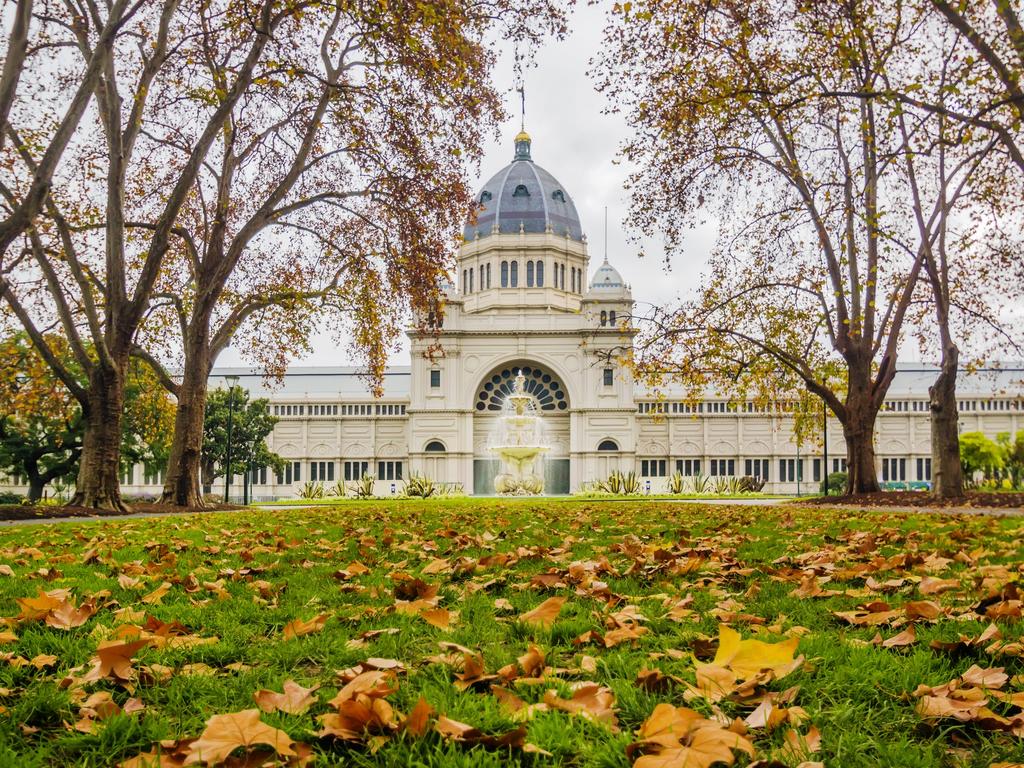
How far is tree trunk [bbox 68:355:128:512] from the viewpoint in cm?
1531

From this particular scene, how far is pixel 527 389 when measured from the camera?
6091 cm

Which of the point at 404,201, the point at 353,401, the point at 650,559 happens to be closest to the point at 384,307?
the point at 404,201

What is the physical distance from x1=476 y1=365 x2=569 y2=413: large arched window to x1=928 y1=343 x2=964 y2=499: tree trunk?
42.9m

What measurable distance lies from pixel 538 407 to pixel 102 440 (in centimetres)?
4591

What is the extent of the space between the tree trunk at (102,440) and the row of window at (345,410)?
2090 inches

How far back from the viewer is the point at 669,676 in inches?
98.5

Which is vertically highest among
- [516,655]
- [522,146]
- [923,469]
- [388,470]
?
[522,146]

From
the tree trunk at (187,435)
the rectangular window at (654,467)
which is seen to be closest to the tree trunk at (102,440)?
the tree trunk at (187,435)

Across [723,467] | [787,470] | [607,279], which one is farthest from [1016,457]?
[607,279]

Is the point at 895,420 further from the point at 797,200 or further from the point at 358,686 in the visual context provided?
the point at 358,686

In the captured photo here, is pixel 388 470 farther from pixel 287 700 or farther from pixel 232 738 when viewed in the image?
pixel 232 738

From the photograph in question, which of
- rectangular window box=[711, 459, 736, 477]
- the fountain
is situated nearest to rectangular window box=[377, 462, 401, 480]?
rectangular window box=[711, 459, 736, 477]

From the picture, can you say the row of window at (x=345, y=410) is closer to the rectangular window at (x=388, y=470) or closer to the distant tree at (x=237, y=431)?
the rectangular window at (x=388, y=470)

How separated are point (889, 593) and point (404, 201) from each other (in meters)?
14.0
